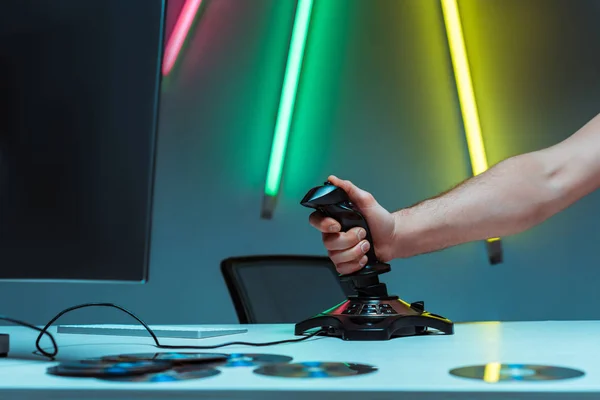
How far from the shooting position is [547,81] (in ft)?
9.66

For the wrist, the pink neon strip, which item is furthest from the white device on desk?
the pink neon strip

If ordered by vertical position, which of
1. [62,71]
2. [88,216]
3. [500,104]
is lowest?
[88,216]

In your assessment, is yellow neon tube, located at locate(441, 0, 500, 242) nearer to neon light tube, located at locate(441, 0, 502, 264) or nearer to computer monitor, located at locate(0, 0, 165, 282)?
neon light tube, located at locate(441, 0, 502, 264)

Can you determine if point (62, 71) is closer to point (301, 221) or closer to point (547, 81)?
point (301, 221)

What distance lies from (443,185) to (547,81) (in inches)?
26.0

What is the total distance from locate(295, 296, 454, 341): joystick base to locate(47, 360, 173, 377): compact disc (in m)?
0.38

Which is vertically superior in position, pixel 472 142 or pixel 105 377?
pixel 472 142

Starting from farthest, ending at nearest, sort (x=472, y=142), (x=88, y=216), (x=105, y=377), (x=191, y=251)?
1. (x=191, y=251)
2. (x=472, y=142)
3. (x=88, y=216)
4. (x=105, y=377)

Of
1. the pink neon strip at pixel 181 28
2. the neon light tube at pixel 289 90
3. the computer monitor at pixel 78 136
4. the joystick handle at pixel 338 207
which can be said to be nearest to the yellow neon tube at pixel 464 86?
the neon light tube at pixel 289 90

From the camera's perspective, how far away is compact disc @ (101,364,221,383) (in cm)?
54

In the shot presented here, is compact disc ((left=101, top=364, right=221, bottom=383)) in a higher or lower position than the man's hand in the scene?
lower

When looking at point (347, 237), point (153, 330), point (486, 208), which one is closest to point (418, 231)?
point (486, 208)

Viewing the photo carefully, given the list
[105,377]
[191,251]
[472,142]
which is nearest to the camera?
[105,377]

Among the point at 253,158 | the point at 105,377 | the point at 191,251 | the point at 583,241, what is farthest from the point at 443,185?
the point at 105,377
